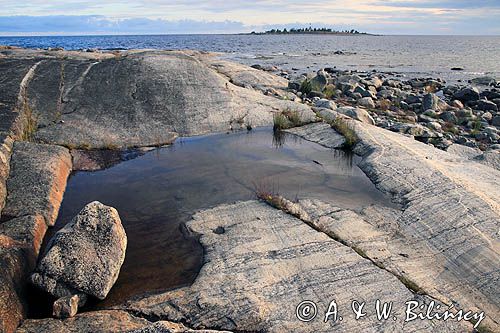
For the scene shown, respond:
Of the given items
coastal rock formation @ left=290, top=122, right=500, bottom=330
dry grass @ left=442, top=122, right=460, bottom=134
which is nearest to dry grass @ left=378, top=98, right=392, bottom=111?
dry grass @ left=442, top=122, right=460, bottom=134

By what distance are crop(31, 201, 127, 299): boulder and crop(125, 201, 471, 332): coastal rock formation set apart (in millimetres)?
655

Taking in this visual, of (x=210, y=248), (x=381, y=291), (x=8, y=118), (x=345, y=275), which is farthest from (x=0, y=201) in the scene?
(x=381, y=291)

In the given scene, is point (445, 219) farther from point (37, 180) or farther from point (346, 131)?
point (37, 180)

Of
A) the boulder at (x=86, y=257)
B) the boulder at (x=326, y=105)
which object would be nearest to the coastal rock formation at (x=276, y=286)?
the boulder at (x=86, y=257)

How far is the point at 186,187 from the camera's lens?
949 cm

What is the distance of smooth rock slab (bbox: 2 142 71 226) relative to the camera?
7730mm

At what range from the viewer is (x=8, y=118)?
37.7 ft

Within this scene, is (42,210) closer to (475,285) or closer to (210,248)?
(210,248)

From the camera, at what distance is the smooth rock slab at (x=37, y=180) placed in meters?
7.73

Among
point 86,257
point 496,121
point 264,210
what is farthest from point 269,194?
point 496,121

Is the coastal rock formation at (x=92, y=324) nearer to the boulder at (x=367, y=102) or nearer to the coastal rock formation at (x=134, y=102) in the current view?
the coastal rock formation at (x=134, y=102)

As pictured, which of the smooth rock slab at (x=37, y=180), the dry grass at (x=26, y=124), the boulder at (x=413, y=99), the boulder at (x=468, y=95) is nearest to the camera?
the smooth rock slab at (x=37, y=180)

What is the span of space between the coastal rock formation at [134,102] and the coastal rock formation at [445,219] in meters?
5.21

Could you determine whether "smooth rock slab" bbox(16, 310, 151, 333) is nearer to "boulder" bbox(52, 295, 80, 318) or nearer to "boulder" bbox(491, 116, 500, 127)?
"boulder" bbox(52, 295, 80, 318)
